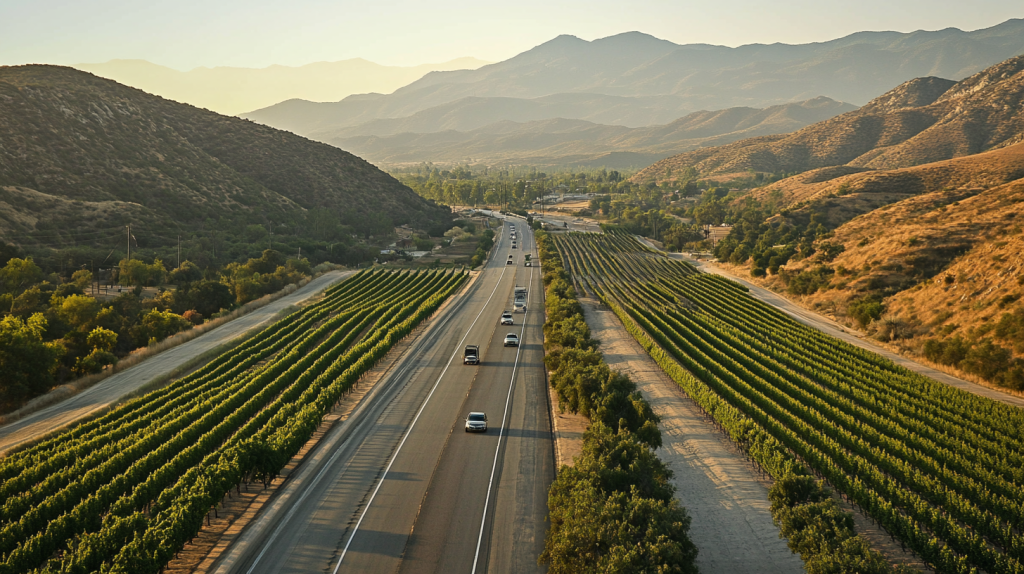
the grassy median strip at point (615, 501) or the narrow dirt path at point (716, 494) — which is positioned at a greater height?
the grassy median strip at point (615, 501)

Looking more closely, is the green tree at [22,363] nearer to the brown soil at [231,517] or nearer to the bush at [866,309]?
the brown soil at [231,517]

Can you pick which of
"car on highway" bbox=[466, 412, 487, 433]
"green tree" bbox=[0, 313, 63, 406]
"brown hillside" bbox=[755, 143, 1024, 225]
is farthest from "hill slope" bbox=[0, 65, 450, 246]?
"brown hillside" bbox=[755, 143, 1024, 225]

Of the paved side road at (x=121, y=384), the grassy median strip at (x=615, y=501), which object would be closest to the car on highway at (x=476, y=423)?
the grassy median strip at (x=615, y=501)

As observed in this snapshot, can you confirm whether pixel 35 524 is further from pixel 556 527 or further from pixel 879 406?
pixel 879 406

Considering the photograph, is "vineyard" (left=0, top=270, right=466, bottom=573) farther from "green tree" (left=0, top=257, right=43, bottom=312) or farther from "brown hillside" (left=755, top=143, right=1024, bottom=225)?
"brown hillside" (left=755, top=143, right=1024, bottom=225)

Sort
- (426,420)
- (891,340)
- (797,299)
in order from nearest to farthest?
1. (426,420)
2. (891,340)
3. (797,299)

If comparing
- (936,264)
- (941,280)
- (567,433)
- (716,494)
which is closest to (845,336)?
(941,280)

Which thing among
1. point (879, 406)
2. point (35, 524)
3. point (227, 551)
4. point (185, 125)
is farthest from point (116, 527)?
point (185, 125)
